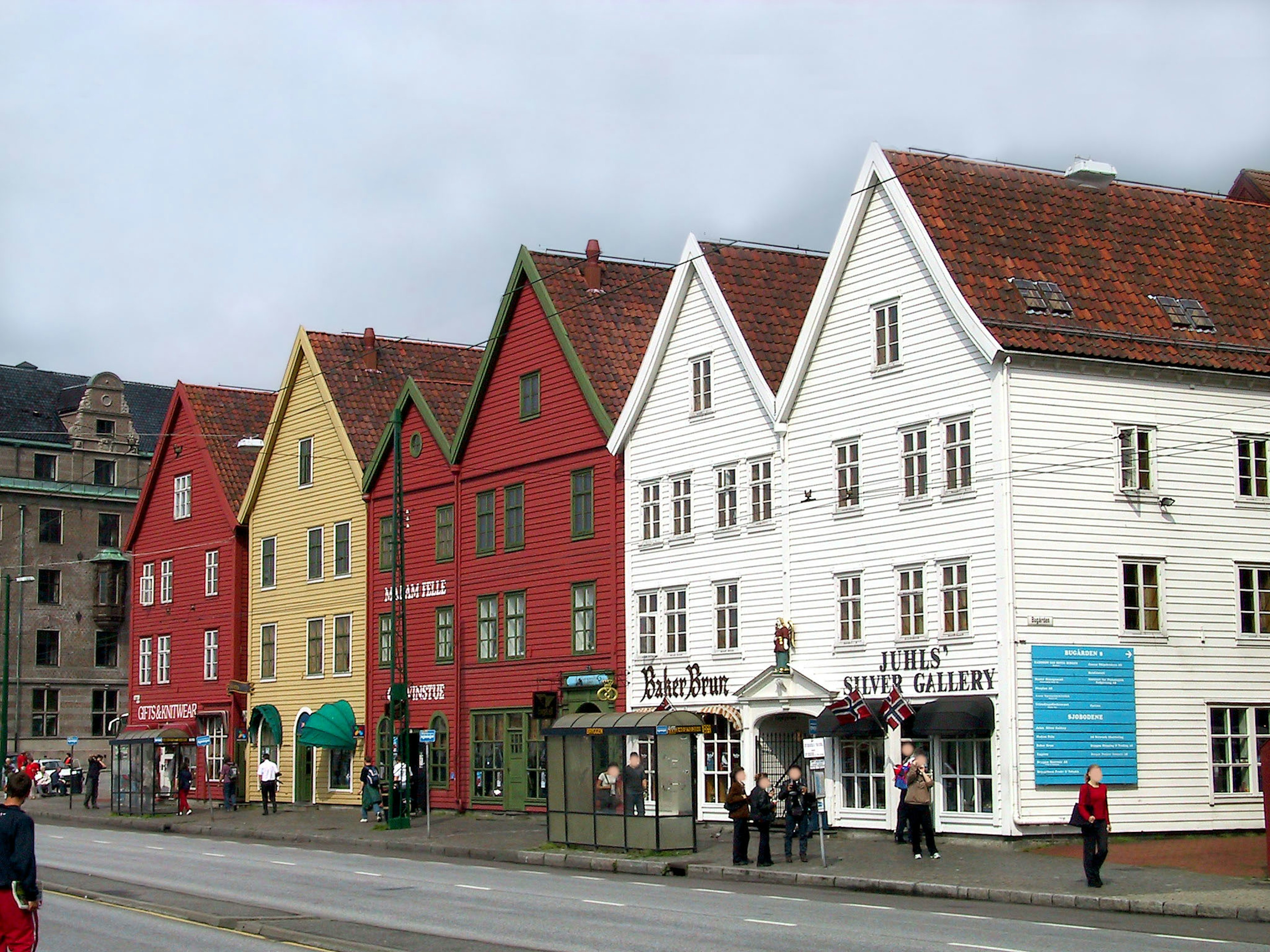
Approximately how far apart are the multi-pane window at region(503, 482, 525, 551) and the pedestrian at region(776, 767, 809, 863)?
53.9 feet

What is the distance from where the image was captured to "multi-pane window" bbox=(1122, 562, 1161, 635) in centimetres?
3147

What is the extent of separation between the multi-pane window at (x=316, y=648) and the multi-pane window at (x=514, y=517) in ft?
35.4

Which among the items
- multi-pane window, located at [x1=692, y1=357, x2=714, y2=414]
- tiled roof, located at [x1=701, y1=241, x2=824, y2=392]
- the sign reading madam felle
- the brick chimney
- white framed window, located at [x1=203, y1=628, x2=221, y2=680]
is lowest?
the sign reading madam felle

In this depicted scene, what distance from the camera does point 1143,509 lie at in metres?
31.9

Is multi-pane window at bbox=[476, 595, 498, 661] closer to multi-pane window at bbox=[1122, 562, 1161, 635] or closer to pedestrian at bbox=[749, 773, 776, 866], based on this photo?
pedestrian at bbox=[749, 773, 776, 866]

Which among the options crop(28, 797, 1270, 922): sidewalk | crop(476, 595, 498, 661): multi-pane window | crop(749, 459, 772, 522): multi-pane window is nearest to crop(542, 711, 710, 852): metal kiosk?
crop(28, 797, 1270, 922): sidewalk

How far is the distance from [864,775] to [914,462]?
6.42 meters

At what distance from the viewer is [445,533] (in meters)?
49.3

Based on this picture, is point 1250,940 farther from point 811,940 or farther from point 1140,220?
point 1140,220

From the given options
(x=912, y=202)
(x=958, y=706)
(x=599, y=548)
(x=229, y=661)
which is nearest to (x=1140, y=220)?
(x=912, y=202)

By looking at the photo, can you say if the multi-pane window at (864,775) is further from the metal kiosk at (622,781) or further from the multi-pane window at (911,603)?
the metal kiosk at (622,781)

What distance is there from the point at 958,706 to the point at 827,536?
562 cm

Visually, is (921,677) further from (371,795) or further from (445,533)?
(445,533)

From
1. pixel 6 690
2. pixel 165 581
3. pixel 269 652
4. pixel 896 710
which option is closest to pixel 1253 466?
pixel 896 710
